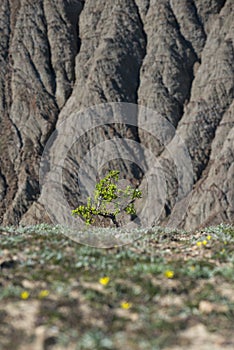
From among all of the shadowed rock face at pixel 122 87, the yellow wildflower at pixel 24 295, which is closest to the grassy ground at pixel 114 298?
the yellow wildflower at pixel 24 295

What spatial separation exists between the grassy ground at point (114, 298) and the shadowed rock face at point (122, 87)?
52562mm

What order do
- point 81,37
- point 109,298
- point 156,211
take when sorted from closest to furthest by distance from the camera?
1. point 109,298
2. point 156,211
3. point 81,37

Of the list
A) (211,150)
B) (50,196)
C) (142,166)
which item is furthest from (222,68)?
(50,196)

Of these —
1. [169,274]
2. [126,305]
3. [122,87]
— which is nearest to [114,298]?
[126,305]

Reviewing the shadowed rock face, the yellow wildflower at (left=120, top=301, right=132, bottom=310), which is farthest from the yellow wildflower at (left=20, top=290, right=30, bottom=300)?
the shadowed rock face

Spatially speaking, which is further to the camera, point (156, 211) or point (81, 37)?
point (81, 37)

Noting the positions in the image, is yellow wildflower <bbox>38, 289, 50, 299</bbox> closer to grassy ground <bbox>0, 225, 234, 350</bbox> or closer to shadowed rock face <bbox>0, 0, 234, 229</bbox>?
A: grassy ground <bbox>0, 225, 234, 350</bbox>

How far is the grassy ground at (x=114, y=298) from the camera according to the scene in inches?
253

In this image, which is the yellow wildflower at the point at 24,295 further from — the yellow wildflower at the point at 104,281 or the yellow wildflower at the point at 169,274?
the yellow wildflower at the point at 169,274

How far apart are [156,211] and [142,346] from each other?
6383cm

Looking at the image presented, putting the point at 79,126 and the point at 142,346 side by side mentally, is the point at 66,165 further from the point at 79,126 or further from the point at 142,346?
the point at 142,346

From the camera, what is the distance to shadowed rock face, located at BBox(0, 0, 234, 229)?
70.1 m

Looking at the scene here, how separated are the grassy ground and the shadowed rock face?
52.6 meters

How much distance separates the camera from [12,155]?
79.6 m
